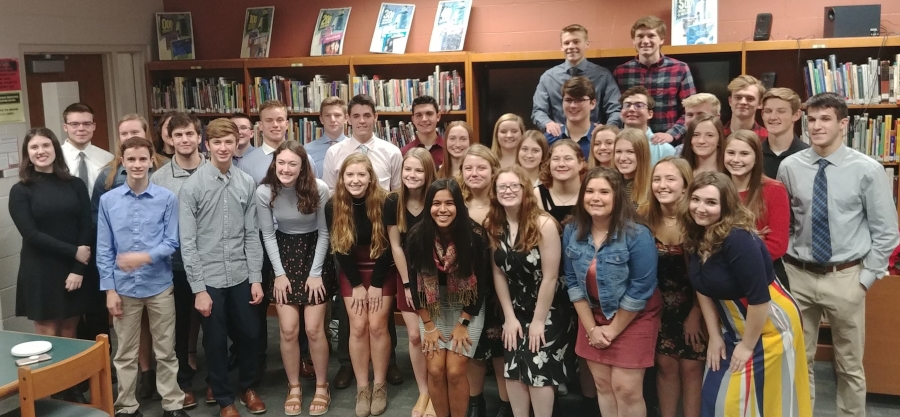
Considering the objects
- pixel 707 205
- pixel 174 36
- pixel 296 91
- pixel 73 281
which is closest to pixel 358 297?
pixel 73 281

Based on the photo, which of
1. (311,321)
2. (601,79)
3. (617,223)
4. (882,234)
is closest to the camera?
(617,223)

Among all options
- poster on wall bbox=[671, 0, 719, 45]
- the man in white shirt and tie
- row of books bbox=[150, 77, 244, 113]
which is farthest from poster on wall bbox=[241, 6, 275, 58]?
poster on wall bbox=[671, 0, 719, 45]

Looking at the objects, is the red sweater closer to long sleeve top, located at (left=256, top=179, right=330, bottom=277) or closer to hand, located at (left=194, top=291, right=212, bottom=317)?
long sleeve top, located at (left=256, top=179, right=330, bottom=277)

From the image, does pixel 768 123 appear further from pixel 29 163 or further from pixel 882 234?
pixel 29 163

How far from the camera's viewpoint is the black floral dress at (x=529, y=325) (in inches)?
131

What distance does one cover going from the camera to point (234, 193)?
150 inches

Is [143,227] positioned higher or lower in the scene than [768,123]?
lower

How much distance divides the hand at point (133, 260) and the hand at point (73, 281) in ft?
1.31

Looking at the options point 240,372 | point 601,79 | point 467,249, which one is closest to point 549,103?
Result: point 601,79

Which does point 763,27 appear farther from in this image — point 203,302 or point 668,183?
point 203,302

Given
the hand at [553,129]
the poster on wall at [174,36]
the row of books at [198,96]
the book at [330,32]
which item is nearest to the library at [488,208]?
the hand at [553,129]

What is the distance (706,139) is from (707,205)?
2.06 ft

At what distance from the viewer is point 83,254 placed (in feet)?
12.8

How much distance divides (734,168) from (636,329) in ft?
2.57
